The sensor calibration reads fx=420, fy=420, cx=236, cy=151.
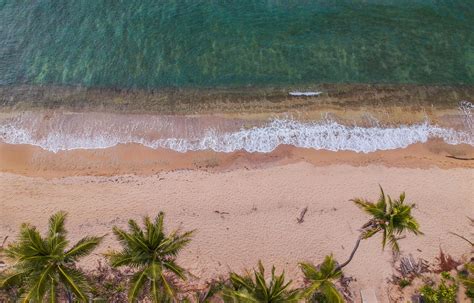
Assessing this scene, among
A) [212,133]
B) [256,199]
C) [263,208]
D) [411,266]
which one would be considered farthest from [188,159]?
[411,266]

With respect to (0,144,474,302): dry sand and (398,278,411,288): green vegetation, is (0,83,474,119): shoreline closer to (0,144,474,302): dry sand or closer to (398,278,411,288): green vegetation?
(0,144,474,302): dry sand

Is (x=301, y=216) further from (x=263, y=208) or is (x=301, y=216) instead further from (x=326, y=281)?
(x=326, y=281)

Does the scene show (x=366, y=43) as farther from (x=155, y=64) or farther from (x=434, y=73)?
(x=155, y=64)

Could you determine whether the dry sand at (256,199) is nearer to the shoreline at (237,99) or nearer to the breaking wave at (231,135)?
the breaking wave at (231,135)

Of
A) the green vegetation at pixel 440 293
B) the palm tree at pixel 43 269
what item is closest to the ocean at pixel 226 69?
the green vegetation at pixel 440 293

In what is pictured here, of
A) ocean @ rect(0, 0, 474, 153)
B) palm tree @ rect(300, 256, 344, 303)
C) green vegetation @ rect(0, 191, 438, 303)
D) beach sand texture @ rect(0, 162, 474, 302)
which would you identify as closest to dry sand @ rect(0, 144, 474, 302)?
beach sand texture @ rect(0, 162, 474, 302)

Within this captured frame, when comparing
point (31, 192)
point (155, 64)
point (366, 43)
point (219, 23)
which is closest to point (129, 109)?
point (155, 64)
